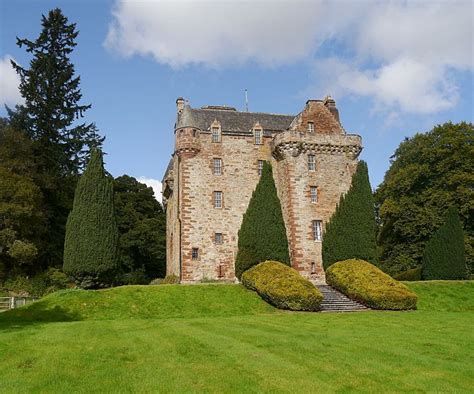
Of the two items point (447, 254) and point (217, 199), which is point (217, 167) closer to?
point (217, 199)

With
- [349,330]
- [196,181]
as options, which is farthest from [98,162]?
[349,330]

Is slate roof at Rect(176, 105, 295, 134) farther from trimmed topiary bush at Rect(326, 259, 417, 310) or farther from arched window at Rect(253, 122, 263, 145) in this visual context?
trimmed topiary bush at Rect(326, 259, 417, 310)

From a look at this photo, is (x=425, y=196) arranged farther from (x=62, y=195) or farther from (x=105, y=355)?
(x=105, y=355)

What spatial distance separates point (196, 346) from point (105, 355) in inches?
98.3

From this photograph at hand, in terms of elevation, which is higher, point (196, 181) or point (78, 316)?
point (196, 181)

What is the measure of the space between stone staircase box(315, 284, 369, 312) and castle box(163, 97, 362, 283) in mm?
4809

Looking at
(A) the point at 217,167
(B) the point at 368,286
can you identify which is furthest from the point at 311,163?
(B) the point at 368,286

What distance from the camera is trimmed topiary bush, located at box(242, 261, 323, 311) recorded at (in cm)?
2570

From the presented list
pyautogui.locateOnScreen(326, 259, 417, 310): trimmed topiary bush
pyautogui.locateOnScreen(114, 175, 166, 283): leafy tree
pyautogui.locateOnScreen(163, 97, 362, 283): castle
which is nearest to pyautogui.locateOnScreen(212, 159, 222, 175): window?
pyautogui.locateOnScreen(163, 97, 362, 283): castle

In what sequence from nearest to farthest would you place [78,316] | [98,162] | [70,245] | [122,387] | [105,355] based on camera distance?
A: 1. [122,387]
2. [105,355]
3. [78,316]
4. [70,245]
5. [98,162]

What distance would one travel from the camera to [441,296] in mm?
30062

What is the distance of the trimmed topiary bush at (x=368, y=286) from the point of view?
87.0ft

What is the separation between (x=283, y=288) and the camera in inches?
1033

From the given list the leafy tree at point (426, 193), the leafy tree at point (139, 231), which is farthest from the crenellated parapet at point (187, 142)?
the leafy tree at point (426, 193)
